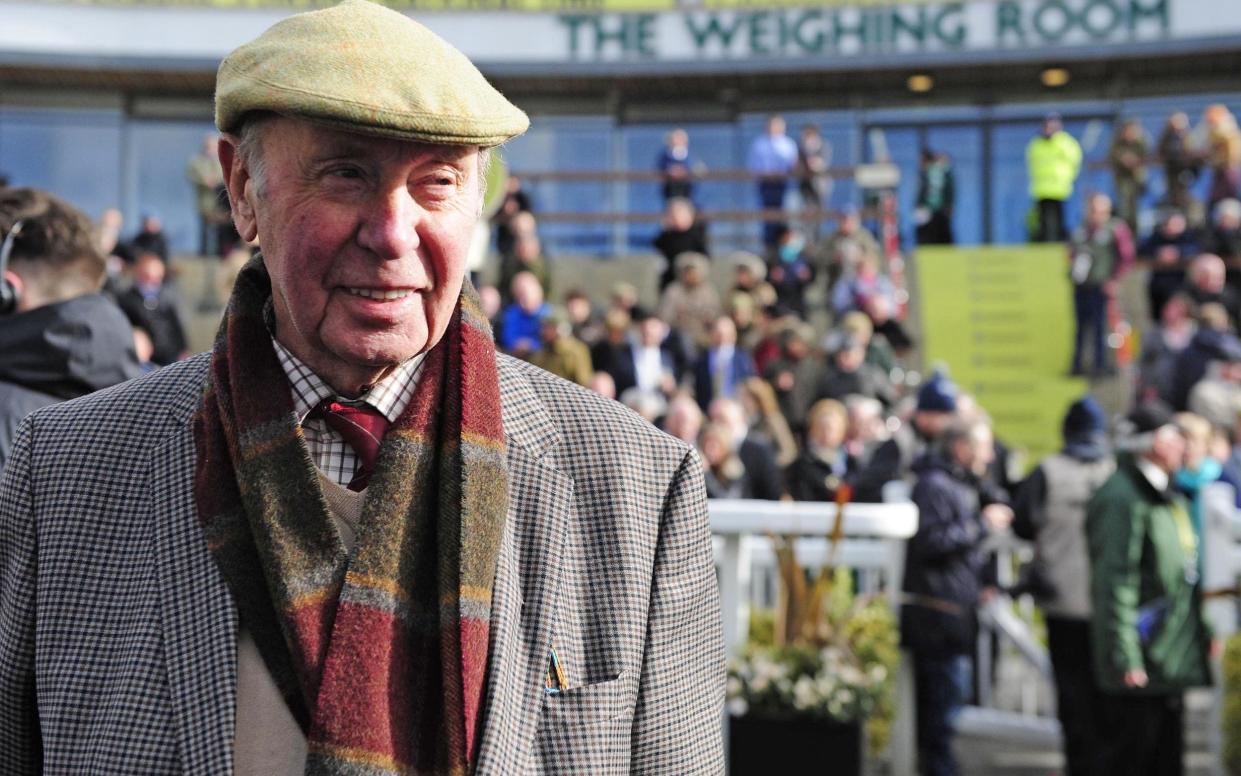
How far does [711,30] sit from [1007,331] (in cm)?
770

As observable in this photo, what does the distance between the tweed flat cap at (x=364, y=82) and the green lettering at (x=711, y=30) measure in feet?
79.7

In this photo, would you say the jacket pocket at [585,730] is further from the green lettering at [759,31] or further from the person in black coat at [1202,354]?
the green lettering at [759,31]

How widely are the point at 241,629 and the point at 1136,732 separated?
6769 mm

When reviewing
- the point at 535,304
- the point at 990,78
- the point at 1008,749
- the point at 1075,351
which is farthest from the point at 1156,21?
the point at 1008,749

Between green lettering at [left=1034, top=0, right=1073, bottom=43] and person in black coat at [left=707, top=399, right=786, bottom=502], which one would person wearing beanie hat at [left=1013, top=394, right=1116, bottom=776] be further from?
green lettering at [left=1034, top=0, right=1073, bottom=43]

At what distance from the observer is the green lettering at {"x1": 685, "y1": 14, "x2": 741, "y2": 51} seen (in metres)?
25.6

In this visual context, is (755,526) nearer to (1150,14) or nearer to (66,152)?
(1150,14)

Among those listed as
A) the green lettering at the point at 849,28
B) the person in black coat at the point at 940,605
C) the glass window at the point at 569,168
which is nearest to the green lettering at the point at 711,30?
the green lettering at the point at 849,28

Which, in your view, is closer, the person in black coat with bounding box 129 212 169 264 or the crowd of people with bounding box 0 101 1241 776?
the crowd of people with bounding box 0 101 1241 776

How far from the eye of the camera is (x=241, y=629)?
1.82m

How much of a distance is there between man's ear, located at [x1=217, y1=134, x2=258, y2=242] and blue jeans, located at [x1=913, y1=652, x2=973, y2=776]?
255 inches

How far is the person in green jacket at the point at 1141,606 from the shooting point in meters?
7.50

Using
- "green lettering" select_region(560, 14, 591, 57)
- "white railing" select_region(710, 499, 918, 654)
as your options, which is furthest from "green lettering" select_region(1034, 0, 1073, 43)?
"white railing" select_region(710, 499, 918, 654)

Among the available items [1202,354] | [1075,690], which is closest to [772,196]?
[1202,354]
